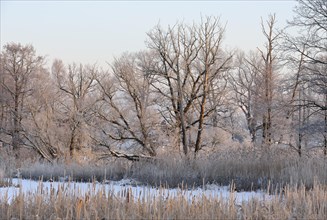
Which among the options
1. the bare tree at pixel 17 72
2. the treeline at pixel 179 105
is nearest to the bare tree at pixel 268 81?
the treeline at pixel 179 105

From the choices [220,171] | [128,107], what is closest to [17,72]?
[128,107]

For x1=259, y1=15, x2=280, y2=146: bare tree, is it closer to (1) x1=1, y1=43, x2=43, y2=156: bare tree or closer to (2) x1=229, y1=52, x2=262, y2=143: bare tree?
(2) x1=229, y1=52, x2=262, y2=143: bare tree

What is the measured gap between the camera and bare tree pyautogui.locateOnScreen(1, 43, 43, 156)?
38781mm

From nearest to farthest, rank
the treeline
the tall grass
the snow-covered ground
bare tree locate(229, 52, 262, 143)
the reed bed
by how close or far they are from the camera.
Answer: the reed bed → the snow-covered ground → the tall grass → the treeline → bare tree locate(229, 52, 262, 143)

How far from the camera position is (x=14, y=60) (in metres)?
39.9

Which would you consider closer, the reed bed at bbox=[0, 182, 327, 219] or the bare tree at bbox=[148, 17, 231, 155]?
the reed bed at bbox=[0, 182, 327, 219]

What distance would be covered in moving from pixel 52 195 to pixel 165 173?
677 centimetres

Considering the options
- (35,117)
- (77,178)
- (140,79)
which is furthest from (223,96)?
(77,178)

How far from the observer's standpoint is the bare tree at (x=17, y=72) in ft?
127

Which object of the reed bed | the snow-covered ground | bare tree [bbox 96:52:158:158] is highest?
bare tree [bbox 96:52:158:158]

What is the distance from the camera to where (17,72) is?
1547 inches

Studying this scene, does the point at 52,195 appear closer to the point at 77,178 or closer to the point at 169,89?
the point at 77,178

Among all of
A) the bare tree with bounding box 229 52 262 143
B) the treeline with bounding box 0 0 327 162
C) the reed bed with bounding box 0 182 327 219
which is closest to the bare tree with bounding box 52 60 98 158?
the treeline with bounding box 0 0 327 162

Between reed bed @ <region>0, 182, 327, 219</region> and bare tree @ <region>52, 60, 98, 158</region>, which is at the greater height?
bare tree @ <region>52, 60, 98, 158</region>
